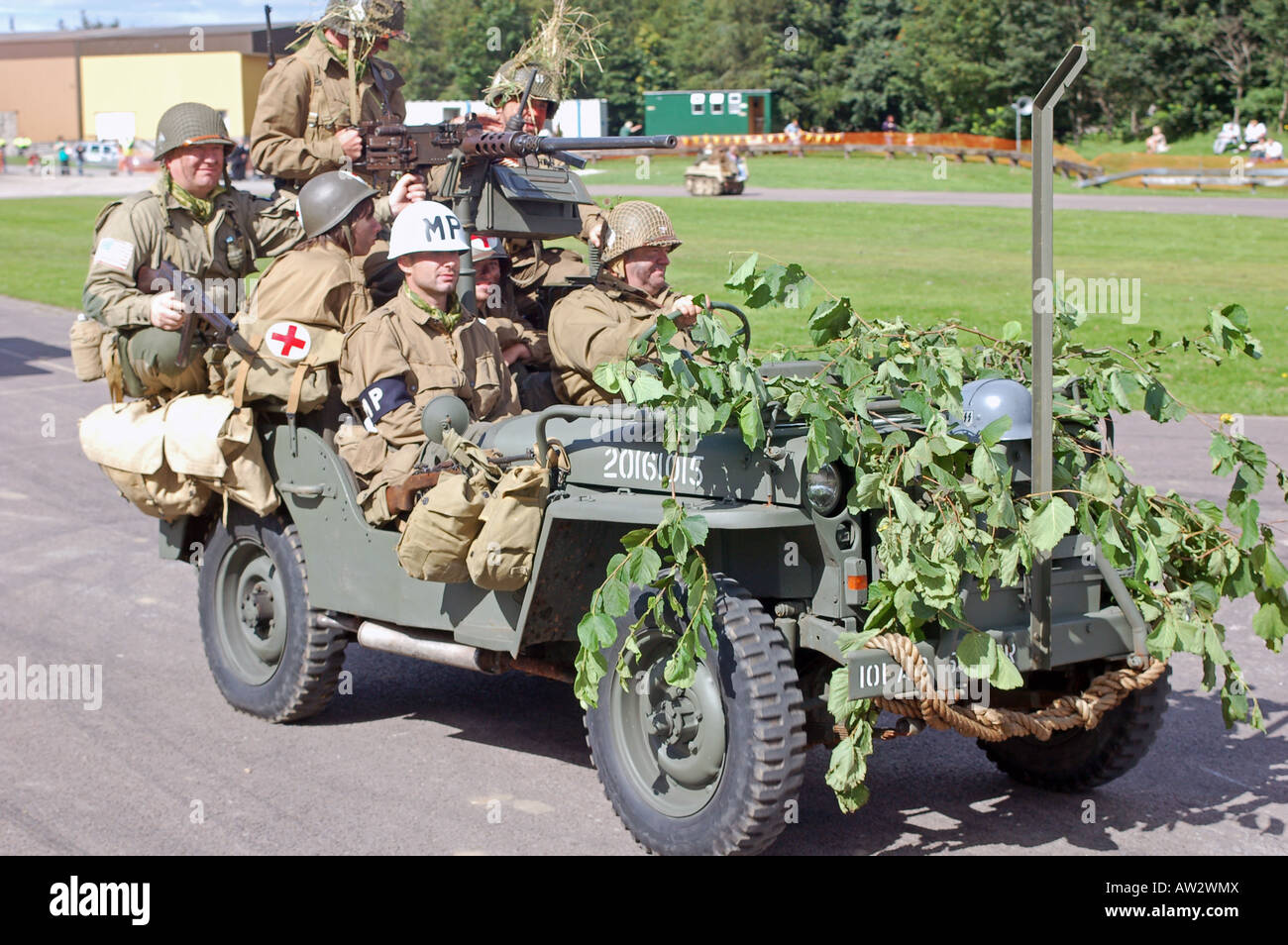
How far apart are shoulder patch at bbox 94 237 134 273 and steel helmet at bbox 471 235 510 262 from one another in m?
1.42

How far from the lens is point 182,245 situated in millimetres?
6801

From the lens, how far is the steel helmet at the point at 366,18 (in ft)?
25.0

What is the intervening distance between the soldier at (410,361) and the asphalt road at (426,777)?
1.05 m

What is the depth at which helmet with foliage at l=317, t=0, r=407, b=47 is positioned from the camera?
7.63 metres

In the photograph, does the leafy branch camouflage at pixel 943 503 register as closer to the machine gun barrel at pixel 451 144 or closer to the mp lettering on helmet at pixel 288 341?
the machine gun barrel at pixel 451 144

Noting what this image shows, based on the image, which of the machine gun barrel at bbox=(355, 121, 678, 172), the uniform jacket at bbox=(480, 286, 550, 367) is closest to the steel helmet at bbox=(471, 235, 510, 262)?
the uniform jacket at bbox=(480, 286, 550, 367)

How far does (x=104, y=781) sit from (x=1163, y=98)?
61528 millimetres

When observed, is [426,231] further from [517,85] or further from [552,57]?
[552,57]

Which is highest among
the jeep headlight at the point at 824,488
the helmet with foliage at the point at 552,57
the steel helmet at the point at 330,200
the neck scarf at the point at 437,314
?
the helmet with foliage at the point at 552,57

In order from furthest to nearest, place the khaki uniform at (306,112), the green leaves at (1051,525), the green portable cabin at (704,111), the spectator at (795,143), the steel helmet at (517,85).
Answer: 1. the green portable cabin at (704,111)
2. the spectator at (795,143)
3. the steel helmet at (517,85)
4. the khaki uniform at (306,112)
5. the green leaves at (1051,525)

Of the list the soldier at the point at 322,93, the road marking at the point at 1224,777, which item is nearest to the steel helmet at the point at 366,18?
the soldier at the point at 322,93

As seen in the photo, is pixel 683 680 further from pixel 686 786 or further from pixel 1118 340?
pixel 1118 340

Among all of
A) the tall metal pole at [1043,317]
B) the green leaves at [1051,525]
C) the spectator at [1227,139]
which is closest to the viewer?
the tall metal pole at [1043,317]

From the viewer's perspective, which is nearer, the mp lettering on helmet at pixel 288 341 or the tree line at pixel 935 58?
the mp lettering on helmet at pixel 288 341
